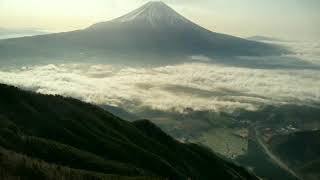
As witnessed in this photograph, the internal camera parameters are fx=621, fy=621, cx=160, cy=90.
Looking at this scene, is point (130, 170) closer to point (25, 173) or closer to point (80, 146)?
point (80, 146)

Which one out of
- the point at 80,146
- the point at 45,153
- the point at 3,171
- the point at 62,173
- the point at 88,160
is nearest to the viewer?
the point at 3,171

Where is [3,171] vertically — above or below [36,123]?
above

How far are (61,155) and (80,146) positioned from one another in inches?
1408

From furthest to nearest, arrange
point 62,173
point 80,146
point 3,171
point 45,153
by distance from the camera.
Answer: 1. point 80,146
2. point 45,153
3. point 62,173
4. point 3,171

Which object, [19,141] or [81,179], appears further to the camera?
[19,141]

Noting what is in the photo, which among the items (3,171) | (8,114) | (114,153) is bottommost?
(114,153)

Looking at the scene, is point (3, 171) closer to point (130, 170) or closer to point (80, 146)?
point (130, 170)

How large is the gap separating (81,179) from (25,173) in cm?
2070

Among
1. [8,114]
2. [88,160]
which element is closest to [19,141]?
[88,160]

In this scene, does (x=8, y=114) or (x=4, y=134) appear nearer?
(x=4, y=134)

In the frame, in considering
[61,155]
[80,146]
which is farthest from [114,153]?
[61,155]

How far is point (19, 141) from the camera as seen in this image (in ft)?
510

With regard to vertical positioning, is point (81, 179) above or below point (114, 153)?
above

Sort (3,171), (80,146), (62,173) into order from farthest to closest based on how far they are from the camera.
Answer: (80,146)
(62,173)
(3,171)
